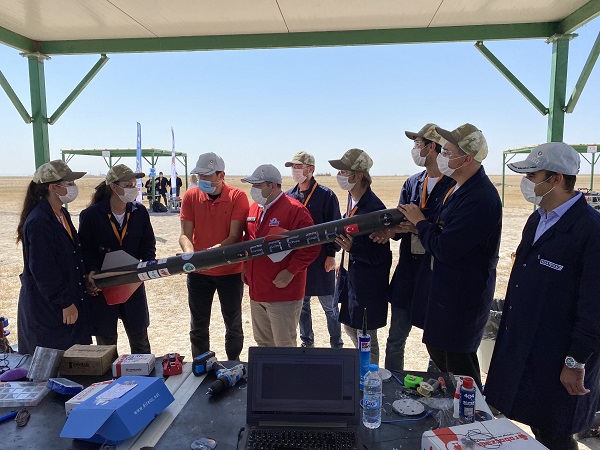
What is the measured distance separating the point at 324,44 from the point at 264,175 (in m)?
1.52

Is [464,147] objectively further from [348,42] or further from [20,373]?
[20,373]

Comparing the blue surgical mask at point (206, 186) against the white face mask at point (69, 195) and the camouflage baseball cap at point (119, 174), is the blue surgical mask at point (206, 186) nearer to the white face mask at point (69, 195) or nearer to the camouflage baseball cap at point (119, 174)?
the camouflage baseball cap at point (119, 174)

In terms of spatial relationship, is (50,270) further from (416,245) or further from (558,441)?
(558,441)

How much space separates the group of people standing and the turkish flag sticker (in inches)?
8.6

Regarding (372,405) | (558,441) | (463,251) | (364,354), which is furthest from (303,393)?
(558,441)

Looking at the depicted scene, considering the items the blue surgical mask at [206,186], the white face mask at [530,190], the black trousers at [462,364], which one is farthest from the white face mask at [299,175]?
the white face mask at [530,190]

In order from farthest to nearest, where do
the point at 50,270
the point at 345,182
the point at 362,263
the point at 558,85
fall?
the point at 558,85 → the point at 345,182 → the point at 362,263 → the point at 50,270

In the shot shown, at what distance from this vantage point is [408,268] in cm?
361

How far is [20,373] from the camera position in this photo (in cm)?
272

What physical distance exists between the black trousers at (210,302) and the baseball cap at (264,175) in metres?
1.04

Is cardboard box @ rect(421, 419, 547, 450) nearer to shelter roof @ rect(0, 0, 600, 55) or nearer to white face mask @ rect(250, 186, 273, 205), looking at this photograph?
white face mask @ rect(250, 186, 273, 205)

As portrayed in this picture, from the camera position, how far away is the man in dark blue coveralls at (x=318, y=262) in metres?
5.09

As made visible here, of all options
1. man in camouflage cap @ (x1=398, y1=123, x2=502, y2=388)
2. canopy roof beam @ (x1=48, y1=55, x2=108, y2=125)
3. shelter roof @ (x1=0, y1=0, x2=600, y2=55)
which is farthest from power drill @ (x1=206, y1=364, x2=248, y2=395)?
canopy roof beam @ (x1=48, y1=55, x2=108, y2=125)

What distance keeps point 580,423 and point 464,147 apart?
1.78 metres
